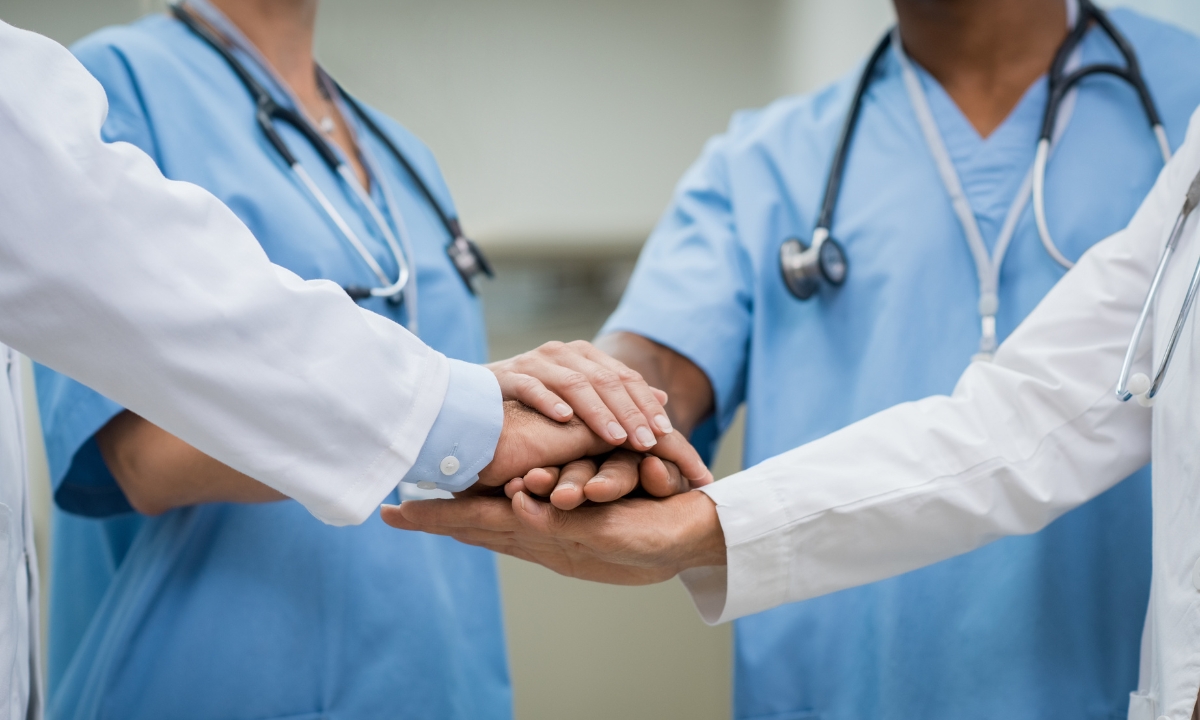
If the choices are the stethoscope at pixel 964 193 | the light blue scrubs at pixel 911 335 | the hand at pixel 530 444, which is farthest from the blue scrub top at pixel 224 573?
the stethoscope at pixel 964 193

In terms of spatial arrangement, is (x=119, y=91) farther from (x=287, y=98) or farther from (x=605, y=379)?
(x=605, y=379)

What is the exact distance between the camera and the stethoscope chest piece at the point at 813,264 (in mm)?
1059

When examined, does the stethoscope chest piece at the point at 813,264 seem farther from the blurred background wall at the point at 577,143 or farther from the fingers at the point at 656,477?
the blurred background wall at the point at 577,143

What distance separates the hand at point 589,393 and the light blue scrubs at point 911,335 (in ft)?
0.73

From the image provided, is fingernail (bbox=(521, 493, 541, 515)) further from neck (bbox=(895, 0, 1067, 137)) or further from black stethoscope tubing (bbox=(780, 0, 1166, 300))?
neck (bbox=(895, 0, 1067, 137))

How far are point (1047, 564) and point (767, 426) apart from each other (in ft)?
1.04

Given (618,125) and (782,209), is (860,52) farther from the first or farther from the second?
(782,209)

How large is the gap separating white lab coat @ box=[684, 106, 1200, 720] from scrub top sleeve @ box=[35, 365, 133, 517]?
1.82ft

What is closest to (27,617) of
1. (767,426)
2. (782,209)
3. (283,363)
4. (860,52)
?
(283,363)

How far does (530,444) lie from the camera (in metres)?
0.81

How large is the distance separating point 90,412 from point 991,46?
1.03 metres

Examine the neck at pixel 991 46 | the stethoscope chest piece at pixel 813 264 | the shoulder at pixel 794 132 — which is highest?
the neck at pixel 991 46

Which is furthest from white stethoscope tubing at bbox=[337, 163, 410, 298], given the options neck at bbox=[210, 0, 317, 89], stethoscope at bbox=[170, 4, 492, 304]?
neck at bbox=[210, 0, 317, 89]

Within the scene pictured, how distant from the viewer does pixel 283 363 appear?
63 cm
